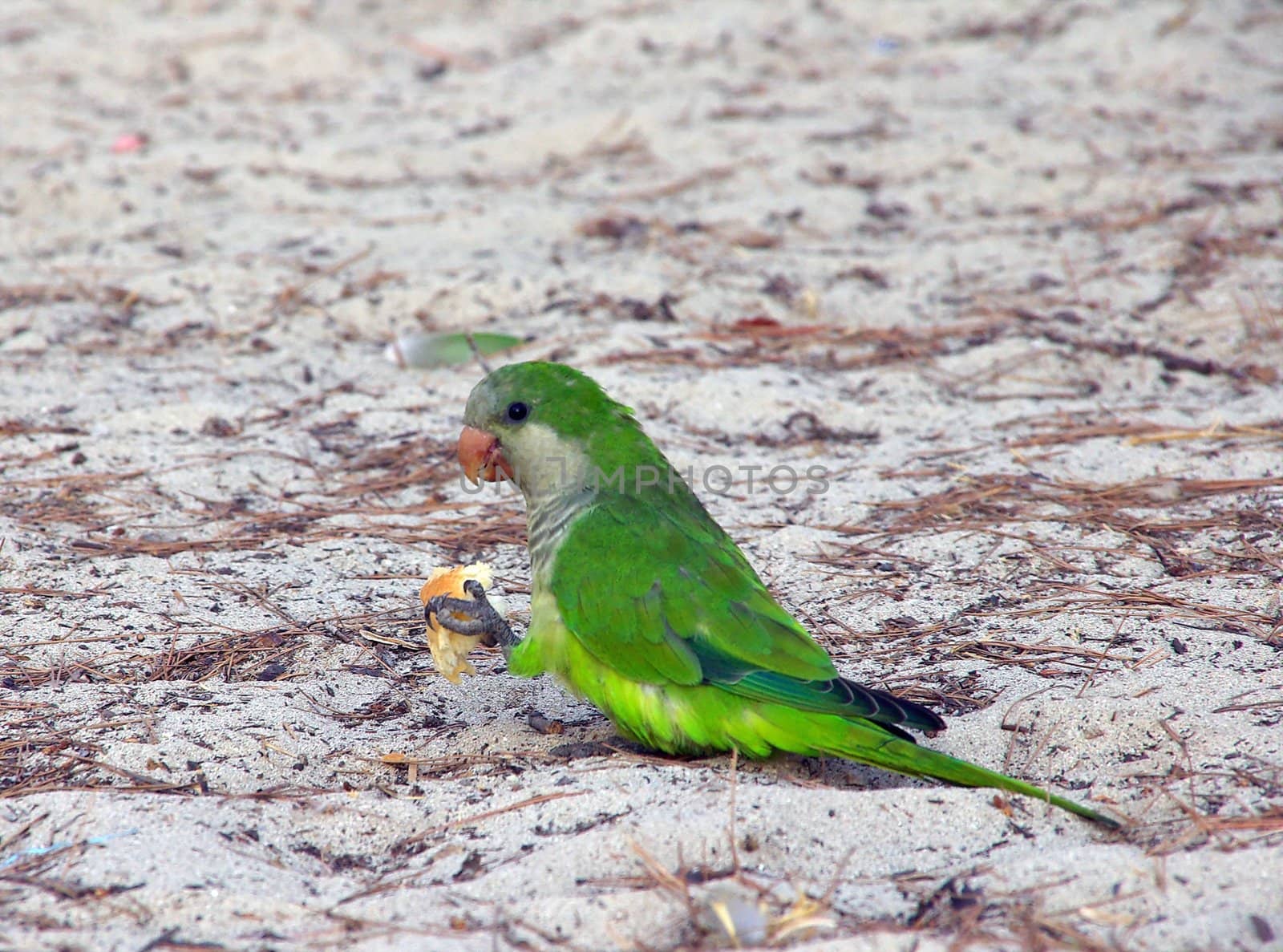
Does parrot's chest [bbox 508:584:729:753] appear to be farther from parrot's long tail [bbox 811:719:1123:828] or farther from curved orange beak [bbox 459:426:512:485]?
curved orange beak [bbox 459:426:512:485]

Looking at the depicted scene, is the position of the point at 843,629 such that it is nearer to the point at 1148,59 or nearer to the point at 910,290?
the point at 910,290

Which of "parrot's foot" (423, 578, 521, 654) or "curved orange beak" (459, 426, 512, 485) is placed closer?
"parrot's foot" (423, 578, 521, 654)

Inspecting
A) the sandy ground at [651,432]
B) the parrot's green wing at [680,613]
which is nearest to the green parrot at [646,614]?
the parrot's green wing at [680,613]

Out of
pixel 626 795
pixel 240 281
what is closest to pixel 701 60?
pixel 240 281

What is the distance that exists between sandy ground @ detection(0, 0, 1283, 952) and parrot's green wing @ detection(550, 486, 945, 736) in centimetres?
23

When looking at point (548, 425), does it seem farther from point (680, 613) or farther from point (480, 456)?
point (680, 613)

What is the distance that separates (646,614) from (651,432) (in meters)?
1.82

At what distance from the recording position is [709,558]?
313 centimetres

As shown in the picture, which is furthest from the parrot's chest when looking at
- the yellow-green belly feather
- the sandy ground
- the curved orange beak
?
the curved orange beak

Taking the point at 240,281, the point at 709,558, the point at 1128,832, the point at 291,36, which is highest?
the point at 291,36

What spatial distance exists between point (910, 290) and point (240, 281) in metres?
3.25

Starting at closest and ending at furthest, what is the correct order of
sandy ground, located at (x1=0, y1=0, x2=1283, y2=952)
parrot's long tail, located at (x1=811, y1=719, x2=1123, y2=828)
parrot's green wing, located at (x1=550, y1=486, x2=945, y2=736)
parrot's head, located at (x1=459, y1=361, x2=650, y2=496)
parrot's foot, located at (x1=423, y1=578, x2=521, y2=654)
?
1. sandy ground, located at (x1=0, y1=0, x2=1283, y2=952)
2. parrot's long tail, located at (x1=811, y1=719, x2=1123, y2=828)
3. parrot's green wing, located at (x1=550, y1=486, x2=945, y2=736)
4. parrot's foot, located at (x1=423, y1=578, x2=521, y2=654)
5. parrot's head, located at (x1=459, y1=361, x2=650, y2=496)

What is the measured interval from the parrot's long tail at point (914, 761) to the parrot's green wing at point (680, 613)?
2.6 inches

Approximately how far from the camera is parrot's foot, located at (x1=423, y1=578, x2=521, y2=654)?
322cm
